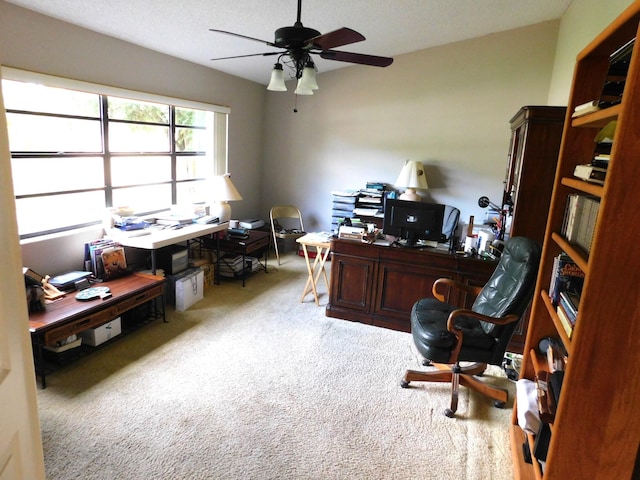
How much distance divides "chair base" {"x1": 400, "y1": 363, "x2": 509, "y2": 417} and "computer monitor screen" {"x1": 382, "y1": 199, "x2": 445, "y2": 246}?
1146 millimetres

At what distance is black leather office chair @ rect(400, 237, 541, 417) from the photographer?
2297 mm

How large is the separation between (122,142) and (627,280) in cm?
391

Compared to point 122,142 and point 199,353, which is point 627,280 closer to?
point 199,353

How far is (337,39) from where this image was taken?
219cm

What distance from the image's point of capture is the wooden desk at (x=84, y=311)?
2.47 metres

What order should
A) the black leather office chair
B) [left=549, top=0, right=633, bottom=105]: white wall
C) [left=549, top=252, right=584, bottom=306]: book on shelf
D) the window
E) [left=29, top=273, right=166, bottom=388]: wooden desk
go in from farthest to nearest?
1. the window
2. [left=549, top=0, right=633, bottom=105]: white wall
3. [left=29, top=273, right=166, bottom=388]: wooden desk
4. the black leather office chair
5. [left=549, top=252, right=584, bottom=306]: book on shelf

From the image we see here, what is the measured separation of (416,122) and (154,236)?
11.7 feet

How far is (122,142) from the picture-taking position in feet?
12.2

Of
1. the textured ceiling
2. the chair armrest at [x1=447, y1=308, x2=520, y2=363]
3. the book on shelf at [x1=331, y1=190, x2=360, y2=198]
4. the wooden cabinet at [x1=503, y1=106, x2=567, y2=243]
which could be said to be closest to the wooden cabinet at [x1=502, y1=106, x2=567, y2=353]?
the wooden cabinet at [x1=503, y1=106, x2=567, y2=243]

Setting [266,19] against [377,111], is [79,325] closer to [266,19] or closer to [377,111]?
[266,19]

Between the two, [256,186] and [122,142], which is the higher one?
[122,142]

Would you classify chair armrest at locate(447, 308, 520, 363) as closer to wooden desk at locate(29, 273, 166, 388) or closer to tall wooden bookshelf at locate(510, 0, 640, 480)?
tall wooden bookshelf at locate(510, 0, 640, 480)

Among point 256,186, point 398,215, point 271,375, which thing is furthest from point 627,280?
point 256,186

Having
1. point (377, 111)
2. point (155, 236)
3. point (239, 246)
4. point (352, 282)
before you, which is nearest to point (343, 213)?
point (377, 111)
